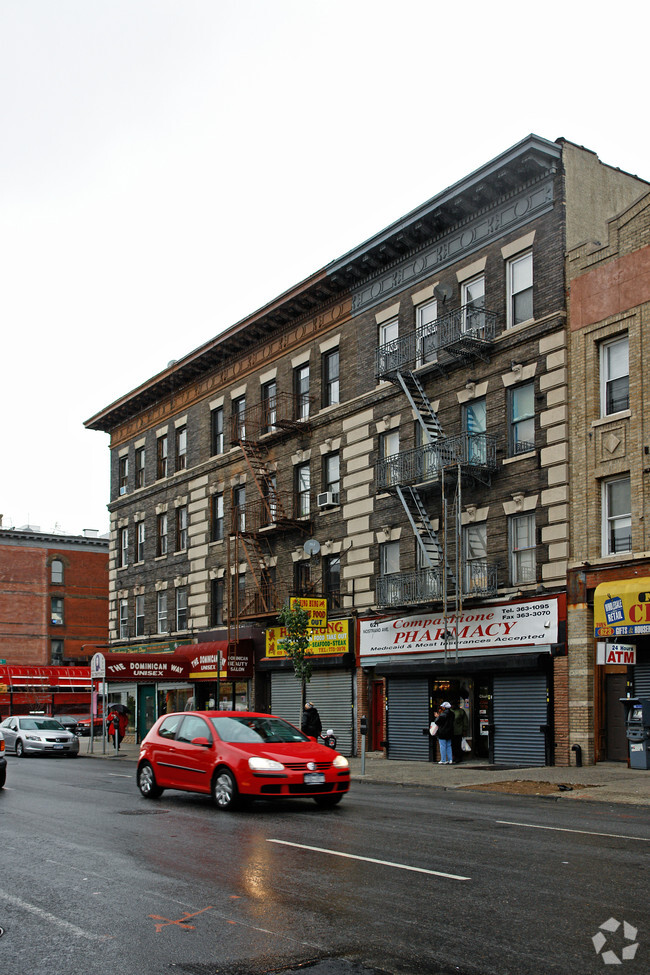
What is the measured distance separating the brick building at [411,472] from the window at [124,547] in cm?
587

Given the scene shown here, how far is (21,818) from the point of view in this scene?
14.1m

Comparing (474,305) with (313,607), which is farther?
(313,607)

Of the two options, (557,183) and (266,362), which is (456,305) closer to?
(557,183)

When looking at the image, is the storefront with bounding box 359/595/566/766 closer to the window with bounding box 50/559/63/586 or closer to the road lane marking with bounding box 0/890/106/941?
the road lane marking with bounding box 0/890/106/941

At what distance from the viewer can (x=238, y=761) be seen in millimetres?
14875

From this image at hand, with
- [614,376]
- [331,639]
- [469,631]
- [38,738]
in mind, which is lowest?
[38,738]

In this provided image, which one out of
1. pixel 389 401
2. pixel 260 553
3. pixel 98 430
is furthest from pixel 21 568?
pixel 389 401

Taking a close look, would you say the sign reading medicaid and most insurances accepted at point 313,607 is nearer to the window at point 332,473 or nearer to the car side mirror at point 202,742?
the window at point 332,473

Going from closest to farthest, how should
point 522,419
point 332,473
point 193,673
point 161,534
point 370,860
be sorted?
point 370,860 → point 522,419 → point 332,473 → point 193,673 → point 161,534

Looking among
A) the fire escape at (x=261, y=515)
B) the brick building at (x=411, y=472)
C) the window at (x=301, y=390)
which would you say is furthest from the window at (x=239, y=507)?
the window at (x=301, y=390)

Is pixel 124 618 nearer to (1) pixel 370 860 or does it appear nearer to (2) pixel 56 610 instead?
(2) pixel 56 610

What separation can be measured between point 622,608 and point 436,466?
7162 mm

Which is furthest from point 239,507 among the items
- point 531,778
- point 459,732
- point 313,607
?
point 531,778

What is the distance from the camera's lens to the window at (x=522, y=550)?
81.8 ft
